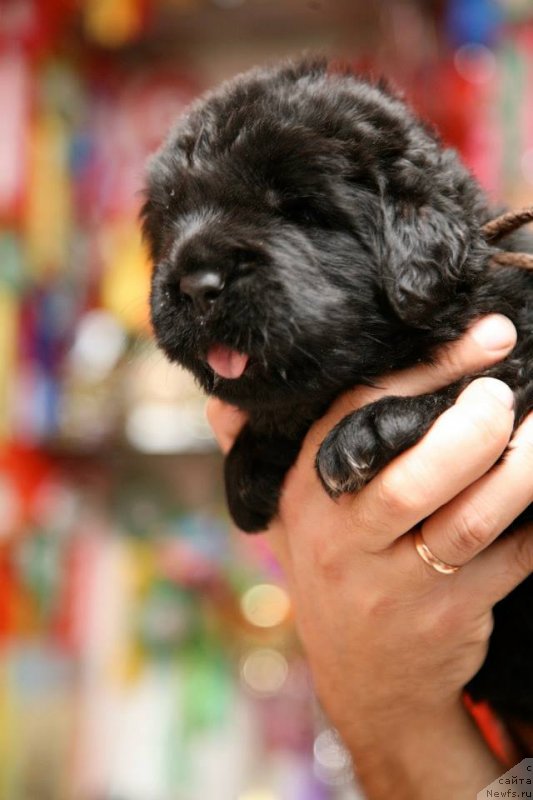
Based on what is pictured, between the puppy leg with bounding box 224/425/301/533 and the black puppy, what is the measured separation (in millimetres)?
102

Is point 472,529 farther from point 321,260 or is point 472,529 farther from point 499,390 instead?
point 321,260

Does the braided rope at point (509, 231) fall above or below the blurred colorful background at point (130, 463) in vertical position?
above

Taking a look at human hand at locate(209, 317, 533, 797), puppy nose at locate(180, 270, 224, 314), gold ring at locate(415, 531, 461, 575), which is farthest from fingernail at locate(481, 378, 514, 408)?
puppy nose at locate(180, 270, 224, 314)

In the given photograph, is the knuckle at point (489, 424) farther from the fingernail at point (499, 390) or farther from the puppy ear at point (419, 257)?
the puppy ear at point (419, 257)

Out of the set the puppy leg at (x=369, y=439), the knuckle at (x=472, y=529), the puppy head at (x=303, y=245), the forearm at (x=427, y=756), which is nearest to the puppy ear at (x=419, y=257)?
the puppy head at (x=303, y=245)

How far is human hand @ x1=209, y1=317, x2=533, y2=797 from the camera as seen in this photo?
100 centimetres

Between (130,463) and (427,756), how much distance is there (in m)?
1.53

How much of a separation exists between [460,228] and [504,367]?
0.62 feet

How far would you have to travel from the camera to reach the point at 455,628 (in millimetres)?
1101

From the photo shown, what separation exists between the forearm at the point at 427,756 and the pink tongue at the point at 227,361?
61 centimetres

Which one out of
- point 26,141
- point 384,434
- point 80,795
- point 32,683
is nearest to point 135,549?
point 32,683

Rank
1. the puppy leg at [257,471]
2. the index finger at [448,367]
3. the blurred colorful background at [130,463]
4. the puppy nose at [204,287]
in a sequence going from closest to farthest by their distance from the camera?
the puppy nose at [204,287] < the index finger at [448,367] < the puppy leg at [257,471] < the blurred colorful background at [130,463]

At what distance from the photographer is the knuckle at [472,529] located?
101 centimetres

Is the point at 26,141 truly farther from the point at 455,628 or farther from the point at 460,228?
the point at 455,628
